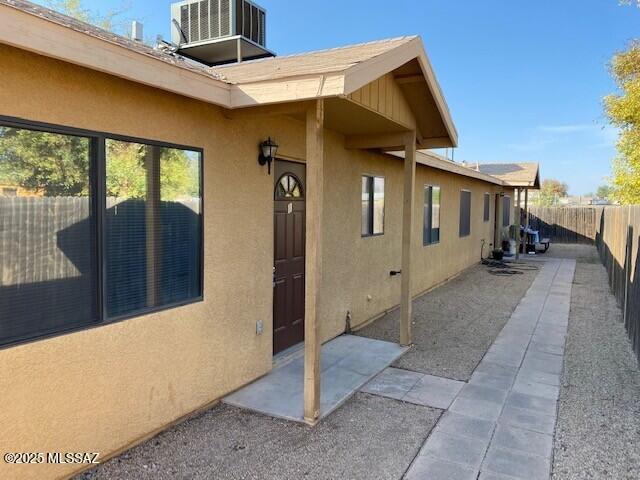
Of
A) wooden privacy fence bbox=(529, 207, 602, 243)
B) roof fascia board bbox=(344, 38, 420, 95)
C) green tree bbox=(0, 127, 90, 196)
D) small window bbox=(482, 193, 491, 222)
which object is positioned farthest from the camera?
wooden privacy fence bbox=(529, 207, 602, 243)

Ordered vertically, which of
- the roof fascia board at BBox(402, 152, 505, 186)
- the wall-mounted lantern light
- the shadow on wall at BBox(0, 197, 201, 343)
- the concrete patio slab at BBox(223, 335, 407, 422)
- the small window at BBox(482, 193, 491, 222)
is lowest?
the concrete patio slab at BBox(223, 335, 407, 422)

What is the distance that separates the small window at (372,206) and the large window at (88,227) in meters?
3.67

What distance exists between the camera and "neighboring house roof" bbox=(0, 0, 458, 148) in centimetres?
234

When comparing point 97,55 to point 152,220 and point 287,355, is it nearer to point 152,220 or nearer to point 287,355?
point 152,220

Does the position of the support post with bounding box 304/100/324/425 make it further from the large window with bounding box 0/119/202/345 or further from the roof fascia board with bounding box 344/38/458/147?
the large window with bounding box 0/119/202/345

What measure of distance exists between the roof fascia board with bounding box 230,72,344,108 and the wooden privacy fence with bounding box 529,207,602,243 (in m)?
23.4

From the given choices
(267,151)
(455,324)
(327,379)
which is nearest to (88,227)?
(267,151)

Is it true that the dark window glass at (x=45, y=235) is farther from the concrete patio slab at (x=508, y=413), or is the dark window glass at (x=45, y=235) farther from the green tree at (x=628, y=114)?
the green tree at (x=628, y=114)

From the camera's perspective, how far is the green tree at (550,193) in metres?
47.9

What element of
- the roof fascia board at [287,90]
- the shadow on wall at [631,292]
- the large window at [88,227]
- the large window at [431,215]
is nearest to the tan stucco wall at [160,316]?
the large window at [88,227]

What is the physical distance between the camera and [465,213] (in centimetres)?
1312

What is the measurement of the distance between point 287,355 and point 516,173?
1478cm

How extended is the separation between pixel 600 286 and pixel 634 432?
26.8 ft

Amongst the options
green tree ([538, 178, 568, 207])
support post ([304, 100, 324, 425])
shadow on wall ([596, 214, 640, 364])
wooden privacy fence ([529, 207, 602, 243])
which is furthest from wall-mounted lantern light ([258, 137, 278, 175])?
green tree ([538, 178, 568, 207])
